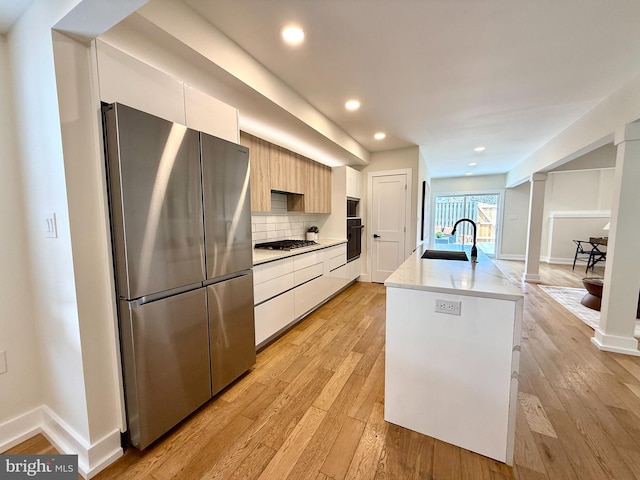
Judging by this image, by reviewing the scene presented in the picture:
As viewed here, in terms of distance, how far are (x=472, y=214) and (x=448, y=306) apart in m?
8.12

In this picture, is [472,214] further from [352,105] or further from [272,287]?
[272,287]

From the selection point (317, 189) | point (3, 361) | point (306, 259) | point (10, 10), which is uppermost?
point (10, 10)

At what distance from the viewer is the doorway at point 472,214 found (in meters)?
7.77

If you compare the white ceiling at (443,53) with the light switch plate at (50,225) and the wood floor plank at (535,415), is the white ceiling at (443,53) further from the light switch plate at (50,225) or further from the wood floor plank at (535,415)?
the wood floor plank at (535,415)

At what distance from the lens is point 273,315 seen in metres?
2.53

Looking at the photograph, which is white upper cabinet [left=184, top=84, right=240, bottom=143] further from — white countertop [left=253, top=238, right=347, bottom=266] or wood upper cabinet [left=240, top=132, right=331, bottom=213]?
white countertop [left=253, top=238, right=347, bottom=266]

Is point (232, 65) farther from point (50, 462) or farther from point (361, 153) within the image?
point (361, 153)

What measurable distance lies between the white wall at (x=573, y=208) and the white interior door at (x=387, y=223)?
4776mm

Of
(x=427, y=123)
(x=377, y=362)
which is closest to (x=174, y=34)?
(x=377, y=362)

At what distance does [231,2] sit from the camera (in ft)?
4.79

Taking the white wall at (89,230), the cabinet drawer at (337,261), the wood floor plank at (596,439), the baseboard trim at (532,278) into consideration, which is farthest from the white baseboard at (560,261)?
the white wall at (89,230)

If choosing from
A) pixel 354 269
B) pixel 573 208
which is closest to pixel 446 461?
pixel 354 269

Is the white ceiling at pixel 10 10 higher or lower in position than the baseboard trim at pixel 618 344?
higher

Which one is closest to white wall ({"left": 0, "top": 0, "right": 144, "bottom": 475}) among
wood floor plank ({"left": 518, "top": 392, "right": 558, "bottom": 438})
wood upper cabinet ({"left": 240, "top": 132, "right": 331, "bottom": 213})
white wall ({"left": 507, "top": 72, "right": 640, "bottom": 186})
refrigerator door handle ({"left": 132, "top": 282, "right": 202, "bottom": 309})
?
refrigerator door handle ({"left": 132, "top": 282, "right": 202, "bottom": 309})
